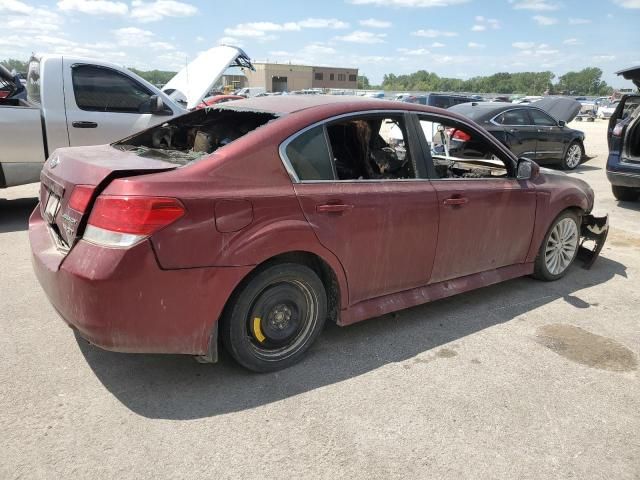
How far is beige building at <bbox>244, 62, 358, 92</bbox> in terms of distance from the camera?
9456 cm

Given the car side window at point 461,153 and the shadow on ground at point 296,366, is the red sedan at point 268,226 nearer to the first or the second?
the car side window at point 461,153

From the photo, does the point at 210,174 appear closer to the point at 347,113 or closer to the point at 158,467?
the point at 347,113

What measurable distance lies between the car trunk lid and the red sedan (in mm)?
13

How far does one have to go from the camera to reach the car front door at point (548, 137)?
38.7ft

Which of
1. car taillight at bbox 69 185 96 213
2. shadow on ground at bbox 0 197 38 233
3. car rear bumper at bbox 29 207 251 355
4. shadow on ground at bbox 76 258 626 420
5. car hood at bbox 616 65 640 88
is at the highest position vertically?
car hood at bbox 616 65 640 88

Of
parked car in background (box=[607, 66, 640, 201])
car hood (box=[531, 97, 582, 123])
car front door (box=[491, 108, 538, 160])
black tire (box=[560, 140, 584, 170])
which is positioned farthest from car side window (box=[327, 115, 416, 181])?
car hood (box=[531, 97, 582, 123])

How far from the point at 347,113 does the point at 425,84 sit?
150m

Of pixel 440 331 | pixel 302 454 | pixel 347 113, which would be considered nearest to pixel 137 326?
pixel 302 454

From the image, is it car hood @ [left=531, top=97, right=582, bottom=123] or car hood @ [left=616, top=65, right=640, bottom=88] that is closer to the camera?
car hood @ [left=616, top=65, right=640, bottom=88]

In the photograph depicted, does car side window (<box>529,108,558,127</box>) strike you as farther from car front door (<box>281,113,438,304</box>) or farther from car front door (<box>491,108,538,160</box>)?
car front door (<box>281,113,438,304</box>)

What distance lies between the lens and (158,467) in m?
2.28

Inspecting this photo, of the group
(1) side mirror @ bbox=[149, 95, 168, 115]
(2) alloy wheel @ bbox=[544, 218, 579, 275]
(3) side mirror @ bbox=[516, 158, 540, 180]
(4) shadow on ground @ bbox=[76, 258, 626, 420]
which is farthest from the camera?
(1) side mirror @ bbox=[149, 95, 168, 115]

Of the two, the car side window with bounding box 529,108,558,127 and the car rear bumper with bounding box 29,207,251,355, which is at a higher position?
the car side window with bounding box 529,108,558,127

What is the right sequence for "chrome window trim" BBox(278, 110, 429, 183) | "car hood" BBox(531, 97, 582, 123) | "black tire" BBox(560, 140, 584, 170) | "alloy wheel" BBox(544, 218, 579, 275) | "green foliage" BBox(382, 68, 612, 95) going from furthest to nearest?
1. "green foliage" BBox(382, 68, 612, 95)
2. "car hood" BBox(531, 97, 582, 123)
3. "black tire" BBox(560, 140, 584, 170)
4. "alloy wheel" BBox(544, 218, 579, 275)
5. "chrome window trim" BBox(278, 110, 429, 183)
